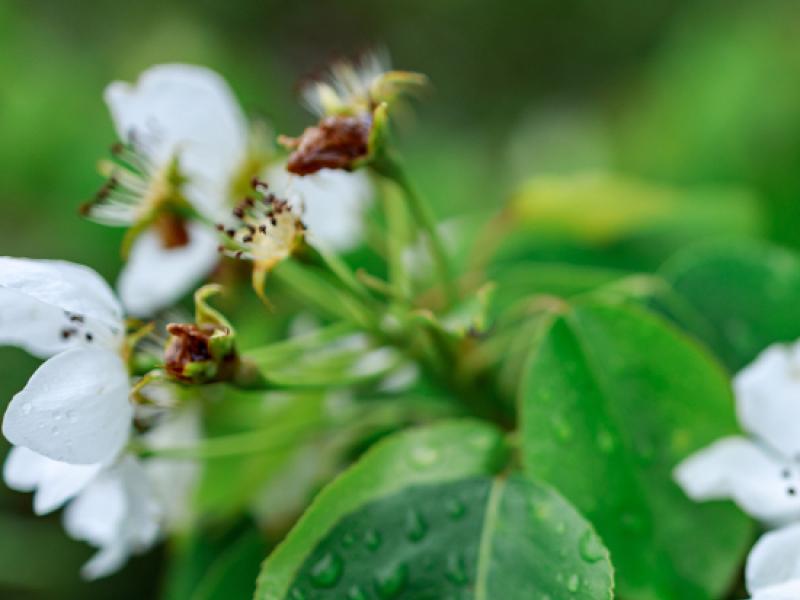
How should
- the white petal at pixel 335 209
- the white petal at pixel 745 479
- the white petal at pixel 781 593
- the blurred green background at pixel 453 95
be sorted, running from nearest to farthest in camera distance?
1. the white petal at pixel 781 593
2. the white petal at pixel 745 479
3. the white petal at pixel 335 209
4. the blurred green background at pixel 453 95

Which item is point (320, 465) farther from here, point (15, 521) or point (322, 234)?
point (15, 521)

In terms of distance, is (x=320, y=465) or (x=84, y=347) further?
(x=320, y=465)

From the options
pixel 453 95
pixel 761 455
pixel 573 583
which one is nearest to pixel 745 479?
pixel 761 455

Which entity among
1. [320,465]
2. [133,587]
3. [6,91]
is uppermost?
[6,91]

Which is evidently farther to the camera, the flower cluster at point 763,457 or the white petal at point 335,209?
the white petal at point 335,209

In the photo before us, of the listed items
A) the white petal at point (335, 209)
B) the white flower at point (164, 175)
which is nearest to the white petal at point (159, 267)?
the white flower at point (164, 175)

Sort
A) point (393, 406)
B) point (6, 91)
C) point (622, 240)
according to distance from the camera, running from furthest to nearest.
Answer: point (6, 91) → point (622, 240) → point (393, 406)

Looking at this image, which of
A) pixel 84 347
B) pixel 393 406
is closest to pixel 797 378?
pixel 393 406

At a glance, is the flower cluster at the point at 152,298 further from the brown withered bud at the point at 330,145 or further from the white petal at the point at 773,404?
the white petal at the point at 773,404

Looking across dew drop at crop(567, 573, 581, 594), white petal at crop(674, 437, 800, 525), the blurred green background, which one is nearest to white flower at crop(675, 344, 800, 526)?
white petal at crop(674, 437, 800, 525)
